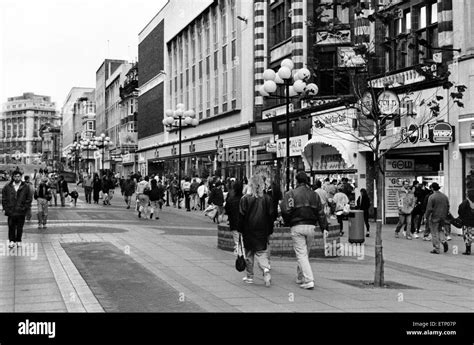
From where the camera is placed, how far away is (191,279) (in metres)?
10.8

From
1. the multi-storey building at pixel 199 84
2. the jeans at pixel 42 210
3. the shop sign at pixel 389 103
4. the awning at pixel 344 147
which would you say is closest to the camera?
the shop sign at pixel 389 103

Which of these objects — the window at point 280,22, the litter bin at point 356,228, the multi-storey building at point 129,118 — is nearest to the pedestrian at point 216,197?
the litter bin at point 356,228

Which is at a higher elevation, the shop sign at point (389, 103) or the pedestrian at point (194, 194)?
the shop sign at point (389, 103)

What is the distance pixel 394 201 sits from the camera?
85.1 ft

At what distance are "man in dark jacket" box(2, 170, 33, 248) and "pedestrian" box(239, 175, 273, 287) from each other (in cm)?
657

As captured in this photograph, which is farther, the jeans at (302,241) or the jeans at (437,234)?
the jeans at (437,234)

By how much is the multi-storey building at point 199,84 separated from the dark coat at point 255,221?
31.3m

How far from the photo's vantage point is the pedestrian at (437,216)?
16.4m

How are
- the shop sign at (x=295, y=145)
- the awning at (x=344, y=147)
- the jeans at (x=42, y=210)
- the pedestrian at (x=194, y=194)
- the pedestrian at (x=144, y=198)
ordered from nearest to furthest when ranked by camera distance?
the jeans at (x=42, y=210), the pedestrian at (x=144, y=198), the awning at (x=344, y=147), the shop sign at (x=295, y=145), the pedestrian at (x=194, y=194)

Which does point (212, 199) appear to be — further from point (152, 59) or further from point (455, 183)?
point (152, 59)

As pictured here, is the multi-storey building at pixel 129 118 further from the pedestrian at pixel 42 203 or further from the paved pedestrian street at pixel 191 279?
the paved pedestrian street at pixel 191 279

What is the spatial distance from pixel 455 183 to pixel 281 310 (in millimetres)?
14787

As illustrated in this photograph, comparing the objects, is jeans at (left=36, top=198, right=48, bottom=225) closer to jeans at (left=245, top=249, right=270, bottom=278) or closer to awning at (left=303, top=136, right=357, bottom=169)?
jeans at (left=245, top=249, right=270, bottom=278)

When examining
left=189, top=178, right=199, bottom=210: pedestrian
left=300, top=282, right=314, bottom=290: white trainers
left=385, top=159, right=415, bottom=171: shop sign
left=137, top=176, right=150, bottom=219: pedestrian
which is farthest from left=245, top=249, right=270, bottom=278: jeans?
left=189, top=178, right=199, bottom=210: pedestrian
